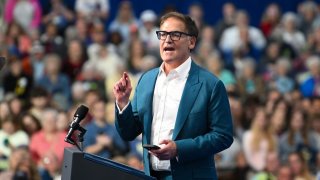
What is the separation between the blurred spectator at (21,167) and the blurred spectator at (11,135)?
2.55ft

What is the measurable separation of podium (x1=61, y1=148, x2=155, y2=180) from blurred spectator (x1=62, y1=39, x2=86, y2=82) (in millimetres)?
8188

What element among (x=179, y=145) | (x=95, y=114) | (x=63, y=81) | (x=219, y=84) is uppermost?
(x=63, y=81)

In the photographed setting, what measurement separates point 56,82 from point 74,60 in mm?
742

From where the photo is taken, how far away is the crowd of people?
11477mm

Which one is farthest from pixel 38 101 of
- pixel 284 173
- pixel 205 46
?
pixel 205 46

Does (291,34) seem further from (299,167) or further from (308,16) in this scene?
(299,167)

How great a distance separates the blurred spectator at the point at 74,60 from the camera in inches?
543

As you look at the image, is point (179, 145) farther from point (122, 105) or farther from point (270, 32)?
point (270, 32)

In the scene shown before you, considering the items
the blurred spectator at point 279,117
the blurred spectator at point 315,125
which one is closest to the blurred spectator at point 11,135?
the blurred spectator at point 279,117

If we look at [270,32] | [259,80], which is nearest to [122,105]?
[259,80]

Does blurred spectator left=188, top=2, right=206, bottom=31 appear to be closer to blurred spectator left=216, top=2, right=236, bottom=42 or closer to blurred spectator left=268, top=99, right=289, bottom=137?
blurred spectator left=216, top=2, right=236, bottom=42

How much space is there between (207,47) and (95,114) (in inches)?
141

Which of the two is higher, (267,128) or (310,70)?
(310,70)

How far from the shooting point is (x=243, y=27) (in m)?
15.9
